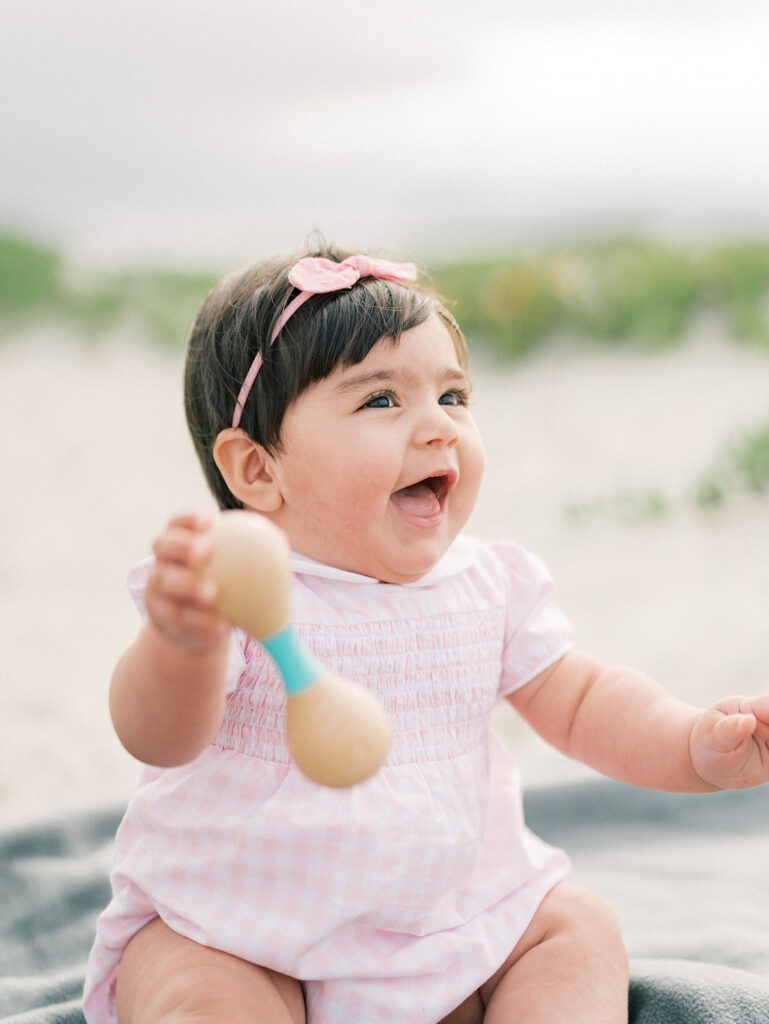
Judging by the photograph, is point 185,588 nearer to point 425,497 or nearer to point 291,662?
point 291,662

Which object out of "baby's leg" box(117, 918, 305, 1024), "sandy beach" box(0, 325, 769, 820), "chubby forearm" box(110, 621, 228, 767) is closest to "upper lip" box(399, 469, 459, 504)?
"chubby forearm" box(110, 621, 228, 767)

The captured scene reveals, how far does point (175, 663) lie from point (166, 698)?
0.10ft

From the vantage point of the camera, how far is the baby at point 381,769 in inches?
31.3

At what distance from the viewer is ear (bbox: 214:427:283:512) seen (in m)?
0.88

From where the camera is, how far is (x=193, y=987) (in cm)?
75

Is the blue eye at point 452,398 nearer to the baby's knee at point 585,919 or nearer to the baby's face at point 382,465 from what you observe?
the baby's face at point 382,465

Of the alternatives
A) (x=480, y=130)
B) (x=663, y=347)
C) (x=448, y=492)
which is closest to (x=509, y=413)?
(x=663, y=347)

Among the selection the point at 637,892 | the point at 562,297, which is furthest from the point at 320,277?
the point at 562,297

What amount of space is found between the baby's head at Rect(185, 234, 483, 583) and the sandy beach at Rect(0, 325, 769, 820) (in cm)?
62

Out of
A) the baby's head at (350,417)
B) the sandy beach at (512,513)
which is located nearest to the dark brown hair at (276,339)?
the baby's head at (350,417)

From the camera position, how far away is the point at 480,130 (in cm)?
392

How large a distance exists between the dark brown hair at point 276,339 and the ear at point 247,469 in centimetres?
1

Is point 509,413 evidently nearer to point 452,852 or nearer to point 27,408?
point 27,408

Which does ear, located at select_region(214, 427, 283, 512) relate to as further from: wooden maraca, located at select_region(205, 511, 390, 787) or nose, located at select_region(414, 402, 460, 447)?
wooden maraca, located at select_region(205, 511, 390, 787)
